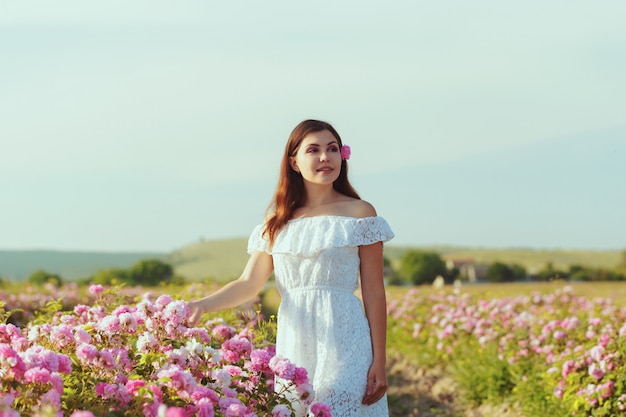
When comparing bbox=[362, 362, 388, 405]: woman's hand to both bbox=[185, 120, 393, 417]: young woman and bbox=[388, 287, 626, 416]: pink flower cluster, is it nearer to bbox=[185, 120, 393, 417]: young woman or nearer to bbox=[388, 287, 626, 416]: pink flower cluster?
bbox=[185, 120, 393, 417]: young woman

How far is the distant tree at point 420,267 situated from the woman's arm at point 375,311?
15.7m

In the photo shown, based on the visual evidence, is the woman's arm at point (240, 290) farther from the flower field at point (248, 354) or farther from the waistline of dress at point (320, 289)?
the waistline of dress at point (320, 289)

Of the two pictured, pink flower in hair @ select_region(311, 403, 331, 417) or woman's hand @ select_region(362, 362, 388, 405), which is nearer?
pink flower in hair @ select_region(311, 403, 331, 417)

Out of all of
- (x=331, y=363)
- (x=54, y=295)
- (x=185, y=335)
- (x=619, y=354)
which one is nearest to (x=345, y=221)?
(x=331, y=363)

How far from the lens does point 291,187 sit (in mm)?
4191

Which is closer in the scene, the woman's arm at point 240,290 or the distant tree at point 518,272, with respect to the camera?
the woman's arm at point 240,290

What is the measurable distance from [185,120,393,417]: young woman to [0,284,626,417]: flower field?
0.57 ft

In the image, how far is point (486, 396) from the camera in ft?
26.2

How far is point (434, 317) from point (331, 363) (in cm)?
624

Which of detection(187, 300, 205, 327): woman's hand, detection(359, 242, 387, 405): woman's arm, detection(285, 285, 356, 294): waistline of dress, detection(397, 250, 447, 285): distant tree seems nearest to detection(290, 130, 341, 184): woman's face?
detection(359, 242, 387, 405): woman's arm

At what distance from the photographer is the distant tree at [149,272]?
17266mm

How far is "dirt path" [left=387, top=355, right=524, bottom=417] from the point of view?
7855 millimetres

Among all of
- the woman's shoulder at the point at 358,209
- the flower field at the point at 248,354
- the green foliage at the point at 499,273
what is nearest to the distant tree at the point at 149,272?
the flower field at the point at 248,354

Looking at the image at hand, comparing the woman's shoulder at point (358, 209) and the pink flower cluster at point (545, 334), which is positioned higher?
the woman's shoulder at point (358, 209)
